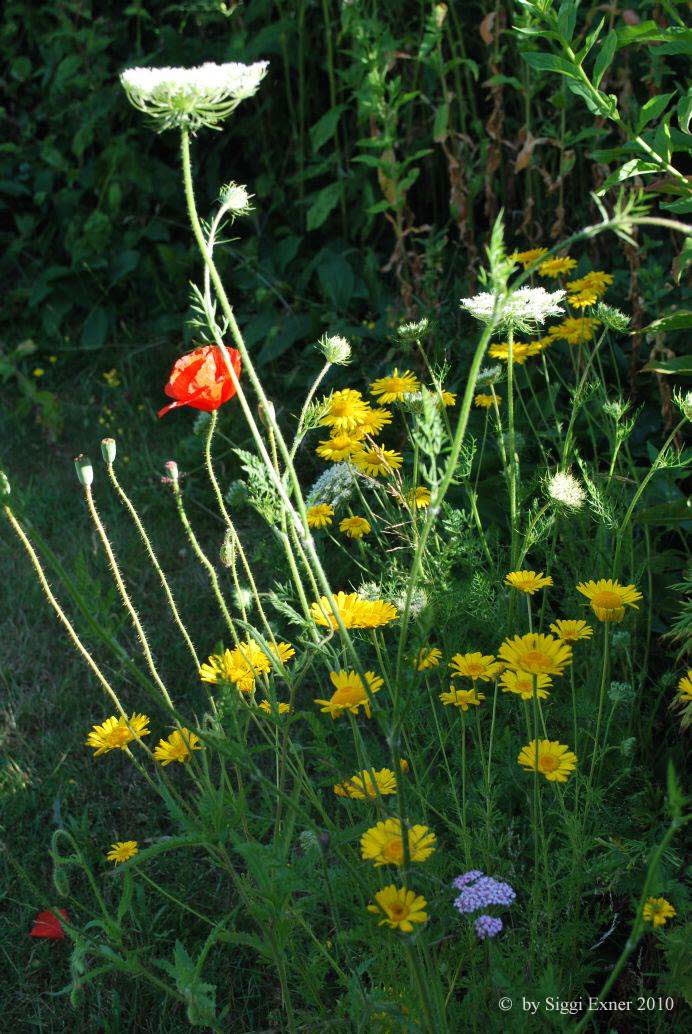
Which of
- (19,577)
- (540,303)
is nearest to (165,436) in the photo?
(19,577)

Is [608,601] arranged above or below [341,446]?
below

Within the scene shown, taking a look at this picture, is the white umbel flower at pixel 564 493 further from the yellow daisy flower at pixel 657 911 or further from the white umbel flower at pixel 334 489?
the yellow daisy flower at pixel 657 911

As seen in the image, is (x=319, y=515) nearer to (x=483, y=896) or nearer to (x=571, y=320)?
(x=571, y=320)

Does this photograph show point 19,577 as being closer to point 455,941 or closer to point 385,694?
point 385,694

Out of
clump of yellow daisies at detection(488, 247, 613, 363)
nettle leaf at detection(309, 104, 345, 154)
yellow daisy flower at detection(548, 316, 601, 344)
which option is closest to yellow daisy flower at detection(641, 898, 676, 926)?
clump of yellow daisies at detection(488, 247, 613, 363)

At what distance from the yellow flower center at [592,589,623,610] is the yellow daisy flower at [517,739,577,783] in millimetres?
204

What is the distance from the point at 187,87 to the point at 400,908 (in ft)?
2.72

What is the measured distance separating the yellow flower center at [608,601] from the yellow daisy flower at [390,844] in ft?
1.40

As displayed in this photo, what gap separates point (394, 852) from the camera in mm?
1087

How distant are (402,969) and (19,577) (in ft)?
5.95

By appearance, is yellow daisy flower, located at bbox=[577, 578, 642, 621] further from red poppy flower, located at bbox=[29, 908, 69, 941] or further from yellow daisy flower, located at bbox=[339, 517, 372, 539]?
red poppy flower, located at bbox=[29, 908, 69, 941]

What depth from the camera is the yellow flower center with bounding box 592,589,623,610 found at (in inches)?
54.5

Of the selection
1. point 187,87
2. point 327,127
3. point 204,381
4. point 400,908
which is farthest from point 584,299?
point 327,127

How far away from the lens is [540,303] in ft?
4.45
